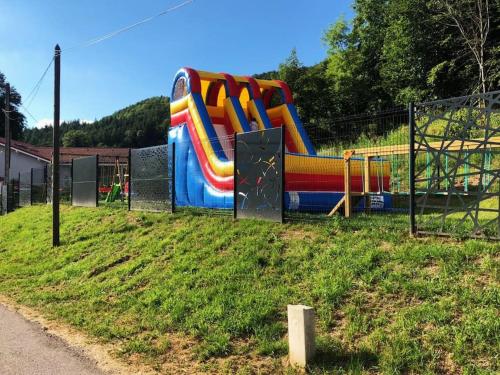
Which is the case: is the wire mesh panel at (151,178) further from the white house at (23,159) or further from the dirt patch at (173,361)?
the white house at (23,159)

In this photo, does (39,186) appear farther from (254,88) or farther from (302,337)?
(302,337)

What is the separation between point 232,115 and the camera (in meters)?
15.8

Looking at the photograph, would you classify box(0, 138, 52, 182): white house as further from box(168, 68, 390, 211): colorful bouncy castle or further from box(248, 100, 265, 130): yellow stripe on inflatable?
box(248, 100, 265, 130): yellow stripe on inflatable

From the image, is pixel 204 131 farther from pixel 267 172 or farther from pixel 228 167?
pixel 267 172

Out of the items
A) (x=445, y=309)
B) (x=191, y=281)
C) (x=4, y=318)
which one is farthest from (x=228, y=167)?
(x=445, y=309)

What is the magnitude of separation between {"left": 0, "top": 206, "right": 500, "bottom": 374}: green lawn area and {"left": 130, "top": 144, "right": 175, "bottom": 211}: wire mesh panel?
2774mm

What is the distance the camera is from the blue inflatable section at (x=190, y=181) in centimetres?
1305

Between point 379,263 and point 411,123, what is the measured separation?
7.49ft

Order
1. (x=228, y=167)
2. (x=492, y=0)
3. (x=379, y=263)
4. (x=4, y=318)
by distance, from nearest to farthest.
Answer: (x=379, y=263) → (x=4, y=318) → (x=228, y=167) → (x=492, y=0)

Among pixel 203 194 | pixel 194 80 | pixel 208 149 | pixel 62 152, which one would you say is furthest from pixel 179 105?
pixel 62 152

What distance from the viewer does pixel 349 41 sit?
46.7 metres

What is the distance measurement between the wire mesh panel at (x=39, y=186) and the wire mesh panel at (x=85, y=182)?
5624 millimetres

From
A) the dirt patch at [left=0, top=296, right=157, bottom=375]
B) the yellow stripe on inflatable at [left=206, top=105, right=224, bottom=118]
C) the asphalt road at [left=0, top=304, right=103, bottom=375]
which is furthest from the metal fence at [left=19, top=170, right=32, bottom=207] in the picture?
the asphalt road at [left=0, top=304, right=103, bottom=375]

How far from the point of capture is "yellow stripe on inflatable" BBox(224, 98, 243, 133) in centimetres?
1551
